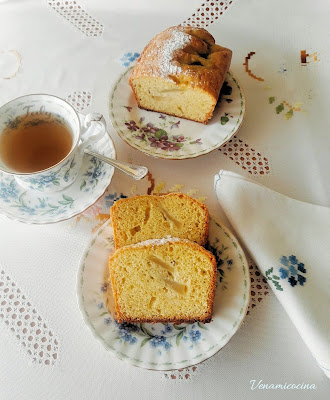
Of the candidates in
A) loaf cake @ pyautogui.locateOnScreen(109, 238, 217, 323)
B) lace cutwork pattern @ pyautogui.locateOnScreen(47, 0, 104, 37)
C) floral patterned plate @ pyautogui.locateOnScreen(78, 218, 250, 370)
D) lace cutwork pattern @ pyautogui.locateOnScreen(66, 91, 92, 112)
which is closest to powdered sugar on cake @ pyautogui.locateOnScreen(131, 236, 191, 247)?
loaf cake @ pyautogui.locateOnScreen(109, 238, 217, 323)

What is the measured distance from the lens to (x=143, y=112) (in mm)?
1512

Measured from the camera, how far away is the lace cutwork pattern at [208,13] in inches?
67.9

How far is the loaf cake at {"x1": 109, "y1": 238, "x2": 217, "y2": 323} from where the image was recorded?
1.08 meters

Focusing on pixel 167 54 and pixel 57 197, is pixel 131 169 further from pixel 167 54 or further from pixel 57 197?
pixel 167 54

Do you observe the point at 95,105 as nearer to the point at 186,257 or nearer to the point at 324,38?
the point at 186,257

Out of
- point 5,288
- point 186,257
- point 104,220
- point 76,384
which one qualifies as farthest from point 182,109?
point 76,384

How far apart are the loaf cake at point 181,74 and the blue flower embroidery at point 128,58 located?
16cm

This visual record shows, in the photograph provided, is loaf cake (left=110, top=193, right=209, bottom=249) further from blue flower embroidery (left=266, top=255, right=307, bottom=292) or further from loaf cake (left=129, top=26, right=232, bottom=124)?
loaf cake (left=129, top=26, right=232, bottom=124)

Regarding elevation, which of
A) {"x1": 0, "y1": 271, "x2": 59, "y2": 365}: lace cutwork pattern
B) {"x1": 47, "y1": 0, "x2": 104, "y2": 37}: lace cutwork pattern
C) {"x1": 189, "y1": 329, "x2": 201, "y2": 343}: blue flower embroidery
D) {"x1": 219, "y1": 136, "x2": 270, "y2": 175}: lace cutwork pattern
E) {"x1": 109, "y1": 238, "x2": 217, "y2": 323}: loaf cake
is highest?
{"x1": 47, "y1": 0, "x2": 104, "y2": 37}: lace cutwork pattern

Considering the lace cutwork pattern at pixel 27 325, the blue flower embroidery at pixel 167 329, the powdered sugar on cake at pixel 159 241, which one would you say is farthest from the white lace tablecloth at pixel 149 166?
the powdered sugar on cake at pixel 159 241

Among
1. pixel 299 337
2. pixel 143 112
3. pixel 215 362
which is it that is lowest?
pixel 215 362

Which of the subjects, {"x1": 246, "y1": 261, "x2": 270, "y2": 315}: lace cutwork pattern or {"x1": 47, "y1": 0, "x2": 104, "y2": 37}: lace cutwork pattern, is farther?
{"x1": 47, "y1": 0, "x2": 104, "y2": 37}: lace cutwork pattern

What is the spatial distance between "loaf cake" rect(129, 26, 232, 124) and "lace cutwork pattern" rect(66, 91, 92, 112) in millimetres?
196

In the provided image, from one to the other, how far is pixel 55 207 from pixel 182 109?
59 centimetres
